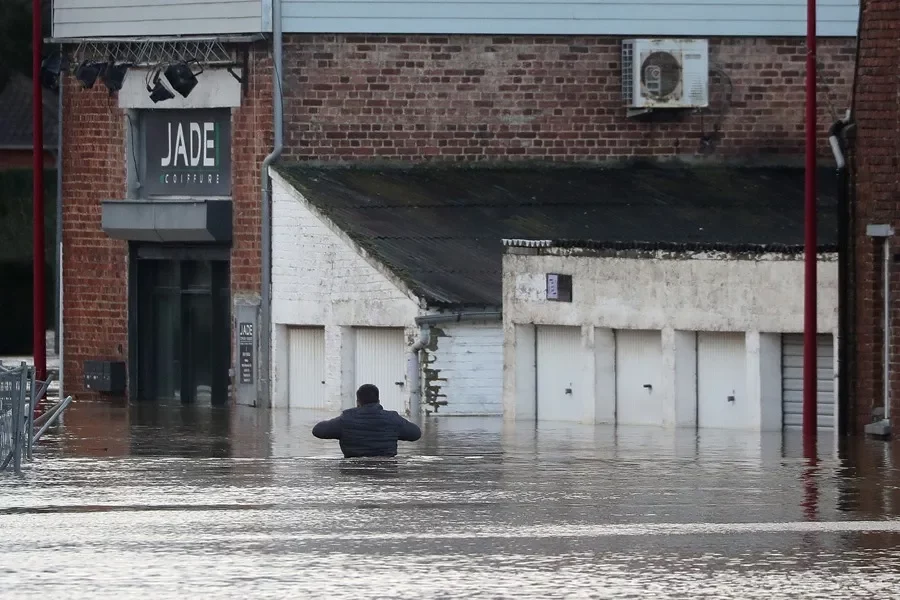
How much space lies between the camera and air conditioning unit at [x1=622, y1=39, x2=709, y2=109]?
36.3 meters

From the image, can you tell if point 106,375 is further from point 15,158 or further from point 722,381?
point 15,158

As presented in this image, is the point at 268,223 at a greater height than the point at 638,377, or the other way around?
the point at 268,223

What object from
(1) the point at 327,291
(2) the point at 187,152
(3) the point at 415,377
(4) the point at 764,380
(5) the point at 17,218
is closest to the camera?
(4) the point at 764,380

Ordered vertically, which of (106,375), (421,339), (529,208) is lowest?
(106,375)

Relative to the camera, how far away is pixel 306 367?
3512 cm

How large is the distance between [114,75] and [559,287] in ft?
33.9

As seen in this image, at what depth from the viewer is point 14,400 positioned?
18828 millimetres

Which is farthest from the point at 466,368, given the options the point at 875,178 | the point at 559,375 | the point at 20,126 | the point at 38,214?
the point at 20,126

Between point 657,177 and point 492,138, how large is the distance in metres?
2.89

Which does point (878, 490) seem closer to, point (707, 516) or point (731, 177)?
point (707, 516)

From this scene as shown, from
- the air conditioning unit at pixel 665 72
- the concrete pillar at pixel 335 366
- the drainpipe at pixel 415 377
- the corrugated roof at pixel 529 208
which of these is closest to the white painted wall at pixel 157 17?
the corrugated roof at pixel 529 208

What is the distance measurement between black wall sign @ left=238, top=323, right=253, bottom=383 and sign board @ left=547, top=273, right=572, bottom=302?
730cm

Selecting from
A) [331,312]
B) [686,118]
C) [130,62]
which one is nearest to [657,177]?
[686,118]

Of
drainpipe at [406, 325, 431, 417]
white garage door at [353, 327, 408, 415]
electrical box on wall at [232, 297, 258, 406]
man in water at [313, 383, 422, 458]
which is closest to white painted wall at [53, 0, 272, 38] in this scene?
electrical box on wall at [232, 297, 258, 406]
